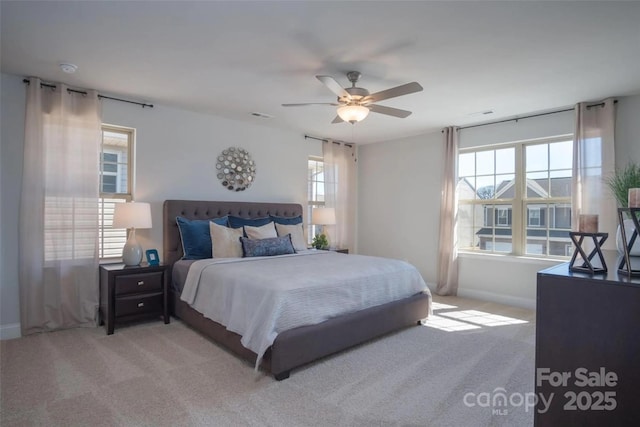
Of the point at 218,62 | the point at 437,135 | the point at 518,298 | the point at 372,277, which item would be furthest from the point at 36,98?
the point at 518,298

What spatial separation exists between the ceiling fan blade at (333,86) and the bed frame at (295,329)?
191cm

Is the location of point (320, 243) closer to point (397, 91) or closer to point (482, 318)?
point (482, 318)

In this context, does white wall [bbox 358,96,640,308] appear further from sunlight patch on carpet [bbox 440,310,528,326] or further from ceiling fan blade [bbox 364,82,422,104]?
ceiling fan blade [bbox 364,82,422,104]

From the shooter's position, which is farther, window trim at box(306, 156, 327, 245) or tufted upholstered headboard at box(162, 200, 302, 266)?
window trim at box(306, 156, 327, 245)

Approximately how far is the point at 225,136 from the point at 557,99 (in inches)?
165

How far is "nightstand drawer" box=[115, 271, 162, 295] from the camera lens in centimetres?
340

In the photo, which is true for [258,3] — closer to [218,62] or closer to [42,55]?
[218,62]

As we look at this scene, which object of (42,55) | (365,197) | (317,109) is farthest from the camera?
(365,197)

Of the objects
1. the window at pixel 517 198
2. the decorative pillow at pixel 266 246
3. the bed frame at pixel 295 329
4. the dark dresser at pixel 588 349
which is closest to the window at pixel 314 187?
the bed frame at pixel 295 329

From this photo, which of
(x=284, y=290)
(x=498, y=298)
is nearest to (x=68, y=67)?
(x=284, y=290)

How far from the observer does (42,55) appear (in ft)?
9.15

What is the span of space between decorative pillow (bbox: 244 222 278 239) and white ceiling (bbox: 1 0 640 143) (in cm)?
157

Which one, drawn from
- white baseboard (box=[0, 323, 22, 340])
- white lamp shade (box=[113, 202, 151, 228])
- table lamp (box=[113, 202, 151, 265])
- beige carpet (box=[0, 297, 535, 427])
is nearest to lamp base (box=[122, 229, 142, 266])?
table lamp (box=[113, 202, 151, 265])

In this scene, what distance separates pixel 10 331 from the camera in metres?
3.21
